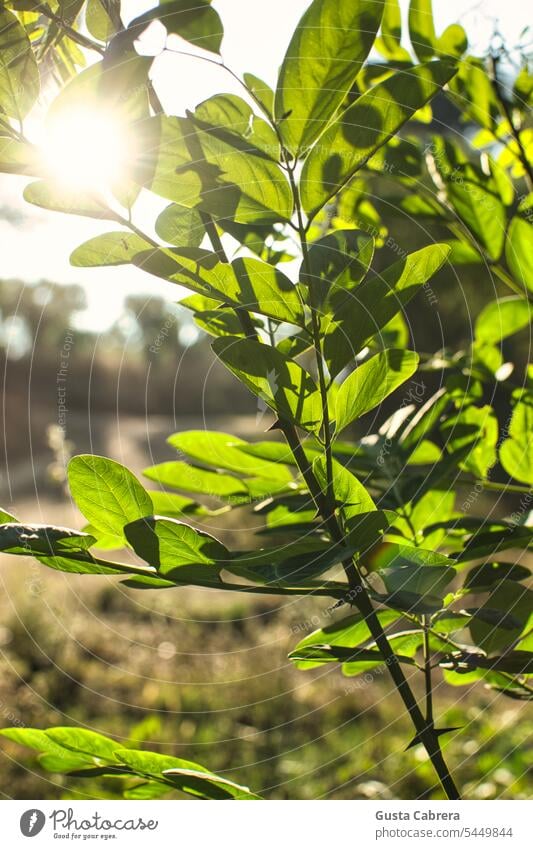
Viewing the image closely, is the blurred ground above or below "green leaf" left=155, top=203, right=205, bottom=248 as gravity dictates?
below

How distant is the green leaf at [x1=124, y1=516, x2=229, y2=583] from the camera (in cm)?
27

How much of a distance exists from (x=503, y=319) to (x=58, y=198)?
37 cm

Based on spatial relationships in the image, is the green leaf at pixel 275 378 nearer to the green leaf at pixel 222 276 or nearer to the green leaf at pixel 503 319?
the green leaf at pixel 222 276

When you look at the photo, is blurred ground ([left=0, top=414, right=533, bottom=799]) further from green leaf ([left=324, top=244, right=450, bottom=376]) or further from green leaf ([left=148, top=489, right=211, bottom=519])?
green leaf ([left=324, top=244, right=450, bottom=376])

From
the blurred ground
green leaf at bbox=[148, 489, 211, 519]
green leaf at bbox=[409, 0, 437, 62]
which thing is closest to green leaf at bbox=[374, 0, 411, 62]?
green leaf at bbox=[409, 0, 437, 62]

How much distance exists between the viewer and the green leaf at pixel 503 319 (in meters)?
0.55

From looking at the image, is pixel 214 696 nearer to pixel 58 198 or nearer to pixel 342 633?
pixel 342 633

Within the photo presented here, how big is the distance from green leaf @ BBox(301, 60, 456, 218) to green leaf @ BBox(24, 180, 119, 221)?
9 cm

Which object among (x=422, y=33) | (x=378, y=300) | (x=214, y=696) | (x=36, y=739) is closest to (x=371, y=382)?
(x=378, y=300)

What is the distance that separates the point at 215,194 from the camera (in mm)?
272

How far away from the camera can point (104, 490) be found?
0.28 m

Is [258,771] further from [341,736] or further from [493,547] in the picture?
[493,547]
